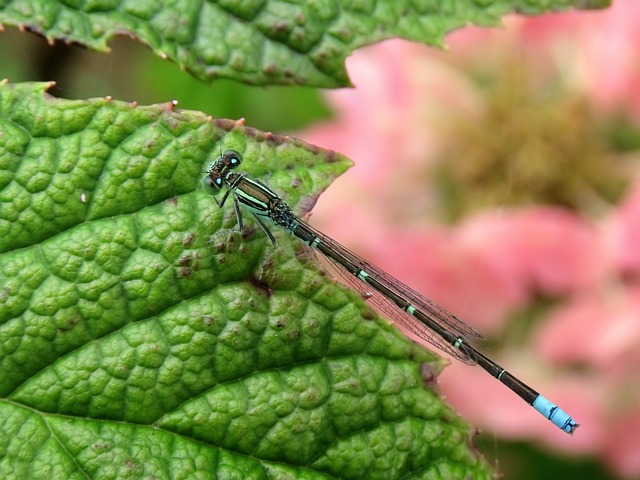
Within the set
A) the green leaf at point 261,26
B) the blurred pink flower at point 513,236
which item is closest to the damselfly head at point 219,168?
the green leaf at point 261,26

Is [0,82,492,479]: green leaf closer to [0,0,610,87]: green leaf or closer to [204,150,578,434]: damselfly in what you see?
[0,0,610,87]: green leaf

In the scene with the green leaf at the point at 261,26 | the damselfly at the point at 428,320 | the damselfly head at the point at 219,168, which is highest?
the green leaf at the point at 261,26

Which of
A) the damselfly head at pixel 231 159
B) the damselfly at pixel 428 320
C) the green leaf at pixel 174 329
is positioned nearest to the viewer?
the green leaf at pixel 174 329

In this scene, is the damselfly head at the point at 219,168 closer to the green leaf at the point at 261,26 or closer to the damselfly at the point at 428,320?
the green leaf at the point at 261,26

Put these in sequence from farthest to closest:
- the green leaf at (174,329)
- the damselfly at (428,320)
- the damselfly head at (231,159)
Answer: the damselfly at (428,320), the damselfly head at (231,159), the green leaf at (174,329)

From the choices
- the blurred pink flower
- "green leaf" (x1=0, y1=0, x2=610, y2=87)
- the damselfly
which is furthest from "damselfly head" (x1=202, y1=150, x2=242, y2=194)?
the blurred pink flower

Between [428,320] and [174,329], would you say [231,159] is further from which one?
[428,320]

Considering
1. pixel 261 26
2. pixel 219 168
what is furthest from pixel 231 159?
pixel 261 26
